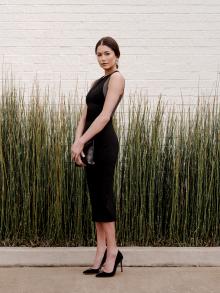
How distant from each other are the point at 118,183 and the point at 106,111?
31.1 inches

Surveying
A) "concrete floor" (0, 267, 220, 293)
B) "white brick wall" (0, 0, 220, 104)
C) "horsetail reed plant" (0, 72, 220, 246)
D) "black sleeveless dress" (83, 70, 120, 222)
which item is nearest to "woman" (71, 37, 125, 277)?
"black sleeveless dress" (83, 70, 120, 222)

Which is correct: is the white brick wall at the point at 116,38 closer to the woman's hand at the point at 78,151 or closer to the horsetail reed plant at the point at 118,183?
the horsetail reed plant at the point at 118,183

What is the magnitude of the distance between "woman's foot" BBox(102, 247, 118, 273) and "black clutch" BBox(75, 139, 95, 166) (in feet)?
1.28

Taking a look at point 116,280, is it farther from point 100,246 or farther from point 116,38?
point 116,38

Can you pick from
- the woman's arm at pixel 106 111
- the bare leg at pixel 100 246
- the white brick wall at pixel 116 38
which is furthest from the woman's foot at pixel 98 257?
the white brick wall at pixel 116 38

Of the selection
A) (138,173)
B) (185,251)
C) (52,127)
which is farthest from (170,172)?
(52,127)

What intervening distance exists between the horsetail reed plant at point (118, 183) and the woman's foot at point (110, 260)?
1.75ft

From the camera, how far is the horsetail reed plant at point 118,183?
10.6 feet

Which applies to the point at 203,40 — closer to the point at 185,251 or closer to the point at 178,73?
the point at 178,73

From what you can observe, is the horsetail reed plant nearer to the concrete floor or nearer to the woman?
the concrete floor

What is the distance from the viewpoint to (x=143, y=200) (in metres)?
3.23

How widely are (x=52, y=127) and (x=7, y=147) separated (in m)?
0.25

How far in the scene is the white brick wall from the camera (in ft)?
13.3

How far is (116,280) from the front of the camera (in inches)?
106
